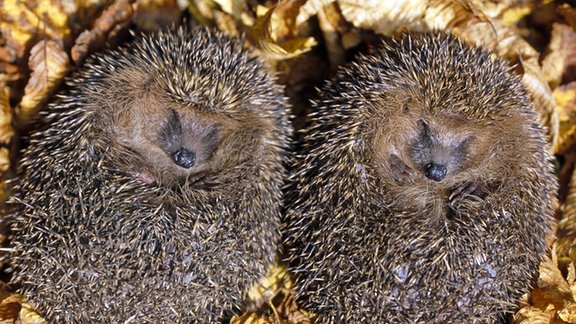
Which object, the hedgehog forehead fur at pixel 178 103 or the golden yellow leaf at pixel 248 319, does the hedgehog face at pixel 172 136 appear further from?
the golden yellow leaf at pixel 248 319

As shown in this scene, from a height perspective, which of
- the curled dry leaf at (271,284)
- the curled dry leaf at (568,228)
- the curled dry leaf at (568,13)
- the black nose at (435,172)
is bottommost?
the curled dry leaf at (271,284)

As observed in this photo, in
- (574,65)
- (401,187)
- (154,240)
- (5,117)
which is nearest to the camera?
(154,240)

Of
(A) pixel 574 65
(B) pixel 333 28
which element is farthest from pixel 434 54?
(A) pixel 574 65

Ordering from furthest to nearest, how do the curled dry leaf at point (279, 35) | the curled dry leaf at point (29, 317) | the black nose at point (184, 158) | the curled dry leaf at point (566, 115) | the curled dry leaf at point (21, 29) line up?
the curled dry leaf at point (566, 115), the curled dry leaf at point (21, 29), the curled dry leaf at point (279, 35), the black nose at point (184, 158), the curled dry leaf at point (29, 317)

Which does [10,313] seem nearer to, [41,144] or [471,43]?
[41,144]

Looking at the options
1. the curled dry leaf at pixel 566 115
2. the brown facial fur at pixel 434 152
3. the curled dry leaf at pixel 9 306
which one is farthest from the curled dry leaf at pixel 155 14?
the curled dry leaf at pixel 566 115

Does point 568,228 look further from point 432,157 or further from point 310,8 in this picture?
point 310,8
